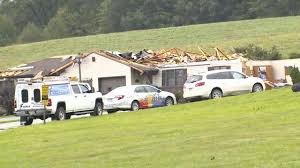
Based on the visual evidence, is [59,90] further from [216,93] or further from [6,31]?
[6,31]

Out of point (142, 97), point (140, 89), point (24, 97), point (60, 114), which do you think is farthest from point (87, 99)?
point (140, 89)

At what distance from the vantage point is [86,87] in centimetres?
3478

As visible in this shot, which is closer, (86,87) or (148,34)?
(86,87)

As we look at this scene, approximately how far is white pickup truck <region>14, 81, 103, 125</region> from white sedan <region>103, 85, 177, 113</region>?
224 cm

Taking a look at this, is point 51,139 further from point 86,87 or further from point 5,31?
point 5,31

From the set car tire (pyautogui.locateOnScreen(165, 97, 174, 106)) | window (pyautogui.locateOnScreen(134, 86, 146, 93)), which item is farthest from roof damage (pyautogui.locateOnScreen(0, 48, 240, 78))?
window (pyautogui.locateOnScreen(134, 86, 146, 93))

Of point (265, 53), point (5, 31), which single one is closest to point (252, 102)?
point (265, 53)

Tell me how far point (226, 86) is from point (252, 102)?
8.29 m

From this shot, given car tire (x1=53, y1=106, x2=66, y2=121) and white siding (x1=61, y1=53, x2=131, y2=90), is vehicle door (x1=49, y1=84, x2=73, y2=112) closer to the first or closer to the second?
car tire (x1=53, y1=106, x2=66, y2=121)

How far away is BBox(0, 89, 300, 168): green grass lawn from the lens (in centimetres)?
1295

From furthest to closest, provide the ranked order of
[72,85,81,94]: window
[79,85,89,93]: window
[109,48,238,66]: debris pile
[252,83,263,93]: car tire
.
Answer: [109,48,238,66]: debris pile, [252,83,263,93]: car tire, [79,85,89,93]: window, [72,85,81,94]: window

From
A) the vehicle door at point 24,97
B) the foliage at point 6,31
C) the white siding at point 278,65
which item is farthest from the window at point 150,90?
the foliage at point 6,31

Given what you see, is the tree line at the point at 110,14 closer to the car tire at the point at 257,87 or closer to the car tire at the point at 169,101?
the car tire at the point at 169,101

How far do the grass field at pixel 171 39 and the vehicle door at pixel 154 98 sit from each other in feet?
108
